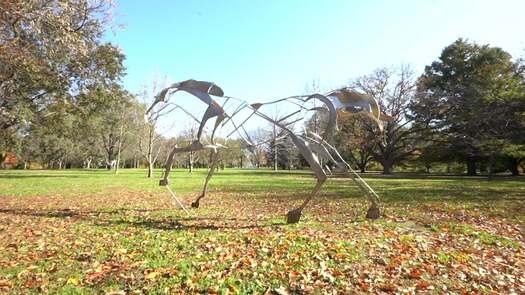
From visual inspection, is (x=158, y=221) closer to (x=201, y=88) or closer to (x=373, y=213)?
(x=201, y=88)

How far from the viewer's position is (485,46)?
40.7 m

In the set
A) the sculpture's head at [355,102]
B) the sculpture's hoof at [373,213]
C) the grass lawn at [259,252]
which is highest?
the sculpture's head at [355,102]

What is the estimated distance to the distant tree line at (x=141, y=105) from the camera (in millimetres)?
9406

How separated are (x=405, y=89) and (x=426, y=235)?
3858cm

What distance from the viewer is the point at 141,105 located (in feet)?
139

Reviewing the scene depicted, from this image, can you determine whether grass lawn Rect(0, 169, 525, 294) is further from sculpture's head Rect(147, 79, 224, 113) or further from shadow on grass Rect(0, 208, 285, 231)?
sculpture's head Rect(147, 79, 224, 113)

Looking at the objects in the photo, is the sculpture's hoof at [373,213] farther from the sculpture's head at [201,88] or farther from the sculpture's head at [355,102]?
the sculpture's head at [201,88]

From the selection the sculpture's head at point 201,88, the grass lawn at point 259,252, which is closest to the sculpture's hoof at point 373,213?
the grass lawn at point 259,252

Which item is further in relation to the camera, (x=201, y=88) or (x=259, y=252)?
(x=201, y=88)

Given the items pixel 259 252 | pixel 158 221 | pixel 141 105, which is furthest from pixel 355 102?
pixel 141 105

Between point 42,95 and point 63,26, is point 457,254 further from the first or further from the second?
point 42,95

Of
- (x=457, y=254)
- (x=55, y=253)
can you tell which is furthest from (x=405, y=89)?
(x=55, y=253)

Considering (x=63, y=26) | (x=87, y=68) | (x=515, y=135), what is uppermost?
(x=87, y=68)

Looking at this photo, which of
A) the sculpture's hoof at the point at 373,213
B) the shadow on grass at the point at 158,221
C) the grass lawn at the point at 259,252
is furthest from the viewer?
the sculpture's hoof at the point at 373,213
